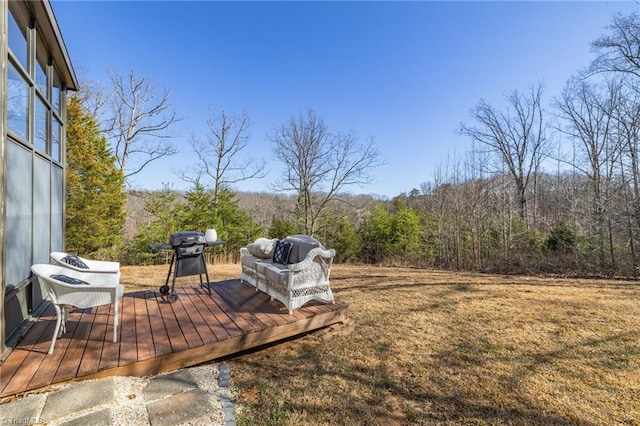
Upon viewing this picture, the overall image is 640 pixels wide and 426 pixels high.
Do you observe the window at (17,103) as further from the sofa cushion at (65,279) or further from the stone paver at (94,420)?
the stone paver at (94,420)

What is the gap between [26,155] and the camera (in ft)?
9.42

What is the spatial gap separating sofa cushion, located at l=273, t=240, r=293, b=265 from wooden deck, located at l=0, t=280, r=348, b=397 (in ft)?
1.86

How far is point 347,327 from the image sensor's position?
3543 millimetres

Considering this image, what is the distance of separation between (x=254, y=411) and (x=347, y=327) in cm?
180

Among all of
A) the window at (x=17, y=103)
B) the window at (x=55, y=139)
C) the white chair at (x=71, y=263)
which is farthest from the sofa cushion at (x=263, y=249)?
the window at (x=55, y=139)

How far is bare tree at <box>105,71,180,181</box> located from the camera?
13.5m

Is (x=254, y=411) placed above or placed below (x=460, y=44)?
below

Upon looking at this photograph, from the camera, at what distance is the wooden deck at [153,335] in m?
2.09

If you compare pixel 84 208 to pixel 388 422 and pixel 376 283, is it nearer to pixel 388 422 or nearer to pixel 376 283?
pixel 376 283

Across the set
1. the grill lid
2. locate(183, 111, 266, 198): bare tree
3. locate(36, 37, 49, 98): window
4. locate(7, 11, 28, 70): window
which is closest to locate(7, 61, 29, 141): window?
locate(7, 11, 28, 70): window

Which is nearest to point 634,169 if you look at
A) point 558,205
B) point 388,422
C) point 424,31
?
point 558,205

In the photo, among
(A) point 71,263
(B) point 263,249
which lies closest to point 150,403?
(A) point 71,263

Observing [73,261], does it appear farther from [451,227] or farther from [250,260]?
[451,227]

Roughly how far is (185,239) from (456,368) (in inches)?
137
